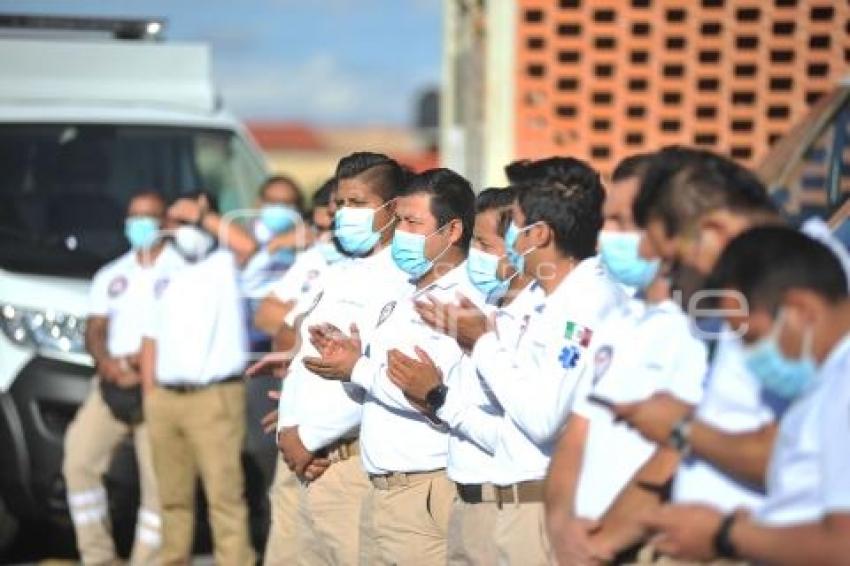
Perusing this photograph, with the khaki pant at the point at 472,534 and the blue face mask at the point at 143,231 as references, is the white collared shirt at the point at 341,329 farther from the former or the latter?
the blue face mask at the point at 143,231

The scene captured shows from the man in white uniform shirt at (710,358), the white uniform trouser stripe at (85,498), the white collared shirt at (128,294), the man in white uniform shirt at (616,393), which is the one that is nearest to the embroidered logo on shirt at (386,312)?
the man in white uniform shirt at (616,393)

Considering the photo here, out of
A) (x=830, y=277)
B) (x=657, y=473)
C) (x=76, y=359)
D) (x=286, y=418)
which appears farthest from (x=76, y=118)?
(x=830, y=277)

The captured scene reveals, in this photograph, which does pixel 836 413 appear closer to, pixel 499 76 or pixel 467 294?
pixel 467 294

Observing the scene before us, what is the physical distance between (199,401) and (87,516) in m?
0.99

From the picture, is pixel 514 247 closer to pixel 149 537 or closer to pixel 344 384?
pixel 344 384

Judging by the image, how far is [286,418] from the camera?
7.18 m

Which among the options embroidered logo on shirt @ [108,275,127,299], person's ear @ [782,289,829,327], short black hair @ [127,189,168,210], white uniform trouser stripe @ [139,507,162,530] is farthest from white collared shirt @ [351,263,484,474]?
short black hair @ [127,189,168,210]

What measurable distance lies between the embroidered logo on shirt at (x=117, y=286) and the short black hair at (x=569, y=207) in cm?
461

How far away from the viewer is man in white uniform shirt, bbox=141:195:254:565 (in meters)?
9.45

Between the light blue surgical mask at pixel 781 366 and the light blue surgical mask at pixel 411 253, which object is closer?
the light blue surgical mask at pixel 781 366

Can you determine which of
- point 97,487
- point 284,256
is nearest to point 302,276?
point 284,256

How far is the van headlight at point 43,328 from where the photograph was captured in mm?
10117

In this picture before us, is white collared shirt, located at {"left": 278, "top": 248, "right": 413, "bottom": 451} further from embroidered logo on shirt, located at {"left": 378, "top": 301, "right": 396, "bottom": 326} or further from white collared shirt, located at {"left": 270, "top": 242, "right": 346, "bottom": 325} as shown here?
white collared shirt, located at {"left": 270, "top": 242, "right": 346, "bottom": 325}

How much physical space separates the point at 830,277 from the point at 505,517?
2.13m
